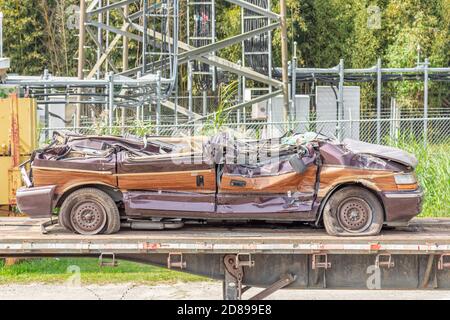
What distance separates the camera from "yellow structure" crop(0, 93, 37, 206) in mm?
12164

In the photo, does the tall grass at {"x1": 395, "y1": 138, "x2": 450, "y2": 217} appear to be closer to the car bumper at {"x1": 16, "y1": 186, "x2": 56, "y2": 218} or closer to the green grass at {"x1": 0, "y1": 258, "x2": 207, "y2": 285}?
the green grass at {"x1": 0, "y1": 258, "x2": 207, "y2": 285}

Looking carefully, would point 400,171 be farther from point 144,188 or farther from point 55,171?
point 55,171

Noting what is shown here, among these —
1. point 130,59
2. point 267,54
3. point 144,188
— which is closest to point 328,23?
point 130,59

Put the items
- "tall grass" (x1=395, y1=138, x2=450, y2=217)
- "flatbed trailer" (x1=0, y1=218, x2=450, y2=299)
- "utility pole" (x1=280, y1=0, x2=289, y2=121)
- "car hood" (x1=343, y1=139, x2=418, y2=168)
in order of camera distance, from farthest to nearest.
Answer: "utility pole" (x1=280, y1=0, x2=289, y2=121)
"tall grass" (x1=395, y1=138, x2=450, y2=217)
"car hood" (x1=343, y1=139, x2=418, y2=168)
"flatbed trailer" (x1=0, y1=218, x2=450, y2=299)

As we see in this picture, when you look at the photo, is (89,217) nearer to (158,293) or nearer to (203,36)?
(158,293)

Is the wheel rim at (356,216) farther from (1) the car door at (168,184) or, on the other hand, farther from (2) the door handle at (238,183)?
(1) the car door at (168,184)

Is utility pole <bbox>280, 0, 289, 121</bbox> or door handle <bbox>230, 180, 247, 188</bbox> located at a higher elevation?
utility pole <bbox>280, 0, 289, 121</bbox>

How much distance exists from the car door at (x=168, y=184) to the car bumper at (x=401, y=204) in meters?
1.74

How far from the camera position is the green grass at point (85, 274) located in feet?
43.1

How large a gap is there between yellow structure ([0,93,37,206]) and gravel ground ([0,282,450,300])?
1.26 m

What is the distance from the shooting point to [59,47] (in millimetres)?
43125

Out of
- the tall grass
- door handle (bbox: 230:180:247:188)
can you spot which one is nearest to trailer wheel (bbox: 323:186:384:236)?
door handle (bbox: 230:180:247:188)

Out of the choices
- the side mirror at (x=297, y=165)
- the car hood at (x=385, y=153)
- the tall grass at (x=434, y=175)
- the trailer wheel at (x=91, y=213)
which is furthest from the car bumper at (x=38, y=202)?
the tall grass at (x=434, y=175)

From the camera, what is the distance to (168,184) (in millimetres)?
9469
